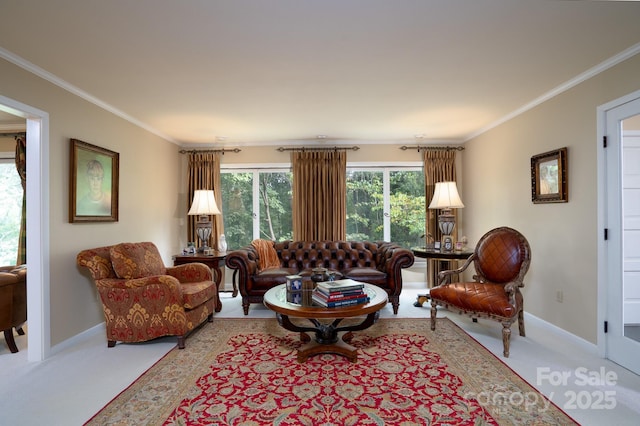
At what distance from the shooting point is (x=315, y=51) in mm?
2488

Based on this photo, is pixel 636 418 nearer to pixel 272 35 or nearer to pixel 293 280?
pixel 293 280

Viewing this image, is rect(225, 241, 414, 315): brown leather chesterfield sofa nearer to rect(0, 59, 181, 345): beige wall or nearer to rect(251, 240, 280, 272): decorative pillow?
rect(251, 240, 280, 272): decorative pillow

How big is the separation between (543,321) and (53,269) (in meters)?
4.92

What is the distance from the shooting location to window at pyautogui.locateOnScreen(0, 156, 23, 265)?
4.49 meters

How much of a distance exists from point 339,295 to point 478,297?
138 cm

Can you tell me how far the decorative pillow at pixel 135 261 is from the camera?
3.04 m

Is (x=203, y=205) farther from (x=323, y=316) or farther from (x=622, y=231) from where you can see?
(x=622, y=231)

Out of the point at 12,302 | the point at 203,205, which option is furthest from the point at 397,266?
the point at 12,302

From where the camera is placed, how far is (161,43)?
234cm

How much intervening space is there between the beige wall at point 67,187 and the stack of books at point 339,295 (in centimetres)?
238
